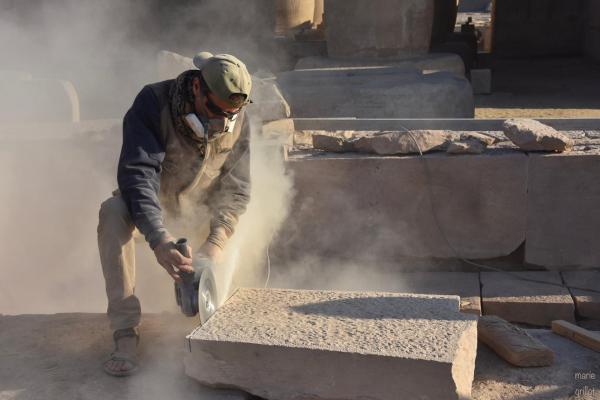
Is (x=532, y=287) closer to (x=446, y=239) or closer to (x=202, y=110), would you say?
(x=446, y=239)

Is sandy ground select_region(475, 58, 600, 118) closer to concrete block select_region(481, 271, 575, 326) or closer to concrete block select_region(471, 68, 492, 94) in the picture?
concrete block select_region(471, 68, 492, 94)

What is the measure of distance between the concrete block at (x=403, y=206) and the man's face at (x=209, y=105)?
1587 millimetres

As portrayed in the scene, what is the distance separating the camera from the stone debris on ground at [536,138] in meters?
4.82

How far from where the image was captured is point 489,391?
10.8 feet

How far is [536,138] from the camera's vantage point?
15.8 feet

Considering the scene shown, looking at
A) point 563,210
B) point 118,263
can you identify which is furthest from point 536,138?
point 118,263

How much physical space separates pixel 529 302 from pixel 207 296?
233cm

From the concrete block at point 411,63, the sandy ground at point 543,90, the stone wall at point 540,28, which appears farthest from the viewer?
the stone wall at point 540,28

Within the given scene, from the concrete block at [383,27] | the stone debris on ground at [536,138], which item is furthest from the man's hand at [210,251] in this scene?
the concrete block at [383,27]

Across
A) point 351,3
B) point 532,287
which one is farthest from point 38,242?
point 351,3

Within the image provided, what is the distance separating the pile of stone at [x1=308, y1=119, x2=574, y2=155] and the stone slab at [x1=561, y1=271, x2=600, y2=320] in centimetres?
84

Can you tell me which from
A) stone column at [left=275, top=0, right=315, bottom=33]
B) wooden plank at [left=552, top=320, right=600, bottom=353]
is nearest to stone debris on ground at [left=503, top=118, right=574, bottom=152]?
wooden plank at [left=552, top=320, right=600, bottom=353]

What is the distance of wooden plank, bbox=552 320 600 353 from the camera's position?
362 cm

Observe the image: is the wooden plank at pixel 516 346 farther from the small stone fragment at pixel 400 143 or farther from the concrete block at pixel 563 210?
the small stone fragment at pixel 400 143
